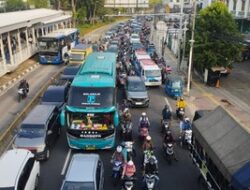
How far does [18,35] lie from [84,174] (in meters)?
27.2

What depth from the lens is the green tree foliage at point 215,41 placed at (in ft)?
97.8

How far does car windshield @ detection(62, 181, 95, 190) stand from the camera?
38.1 ft

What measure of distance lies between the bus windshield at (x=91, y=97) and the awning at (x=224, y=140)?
179 inches

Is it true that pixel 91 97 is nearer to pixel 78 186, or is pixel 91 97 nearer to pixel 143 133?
pixel 143 133

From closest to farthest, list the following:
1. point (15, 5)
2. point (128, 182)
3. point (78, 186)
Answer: point (78, 186) < point (128, 182) < point (15, 5)

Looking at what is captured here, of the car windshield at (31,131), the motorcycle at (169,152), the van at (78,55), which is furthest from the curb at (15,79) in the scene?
the motorcycle at (169,152)

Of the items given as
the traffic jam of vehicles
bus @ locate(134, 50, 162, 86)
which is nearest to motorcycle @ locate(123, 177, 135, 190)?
the traffic jam of vehicles

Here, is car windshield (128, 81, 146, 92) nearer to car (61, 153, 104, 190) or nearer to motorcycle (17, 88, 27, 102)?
motorcycle (17, 88, 27, 102)

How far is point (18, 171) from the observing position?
11953 millimetres

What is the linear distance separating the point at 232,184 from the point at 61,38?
3032cm

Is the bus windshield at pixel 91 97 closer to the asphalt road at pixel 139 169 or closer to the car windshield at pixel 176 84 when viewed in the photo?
the asphalt road at pixel 139 169

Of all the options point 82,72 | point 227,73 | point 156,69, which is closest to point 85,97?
point 82,72

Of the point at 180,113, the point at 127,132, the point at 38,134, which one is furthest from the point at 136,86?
the point at 38,134

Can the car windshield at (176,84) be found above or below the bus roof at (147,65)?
below
